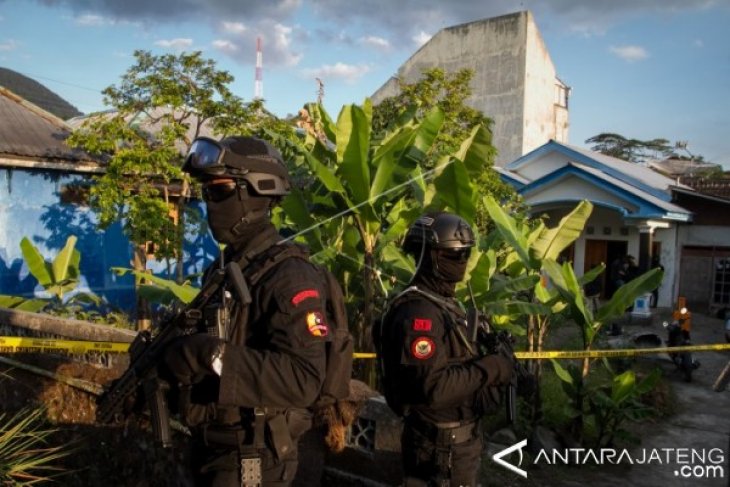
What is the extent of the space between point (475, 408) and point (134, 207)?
7.64 meters

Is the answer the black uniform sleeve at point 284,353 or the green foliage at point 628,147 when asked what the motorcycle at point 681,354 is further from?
the green foliage at point 628,147

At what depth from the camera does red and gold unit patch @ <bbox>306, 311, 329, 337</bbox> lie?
7.07 feet

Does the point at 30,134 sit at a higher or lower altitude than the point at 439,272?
higher

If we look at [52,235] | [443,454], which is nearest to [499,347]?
[443,454]

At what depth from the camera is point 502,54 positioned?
87.5 ft

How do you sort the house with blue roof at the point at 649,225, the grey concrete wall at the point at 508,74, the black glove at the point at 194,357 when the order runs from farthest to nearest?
the grey concrete wall at the point at 508,74 < the house with blue roof at the point at 649,225 < the black glove at the point at 194,357

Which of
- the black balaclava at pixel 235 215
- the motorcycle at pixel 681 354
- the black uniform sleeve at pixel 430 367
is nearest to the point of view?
the black balaclava at pixel 235 215

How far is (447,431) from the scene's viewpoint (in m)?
2.78

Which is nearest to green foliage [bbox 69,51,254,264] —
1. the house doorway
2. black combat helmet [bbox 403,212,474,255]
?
black combat helmet [bbox 403,212,474,255]

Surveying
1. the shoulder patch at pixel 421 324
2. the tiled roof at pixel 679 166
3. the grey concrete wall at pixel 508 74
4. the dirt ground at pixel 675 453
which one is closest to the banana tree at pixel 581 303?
the dirt ground at pixel 675 453

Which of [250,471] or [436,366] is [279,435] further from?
[436,366]

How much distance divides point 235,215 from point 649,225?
15.1 m

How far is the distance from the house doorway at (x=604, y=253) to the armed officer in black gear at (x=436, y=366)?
51.6 feet

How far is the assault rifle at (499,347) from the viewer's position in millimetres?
2829
